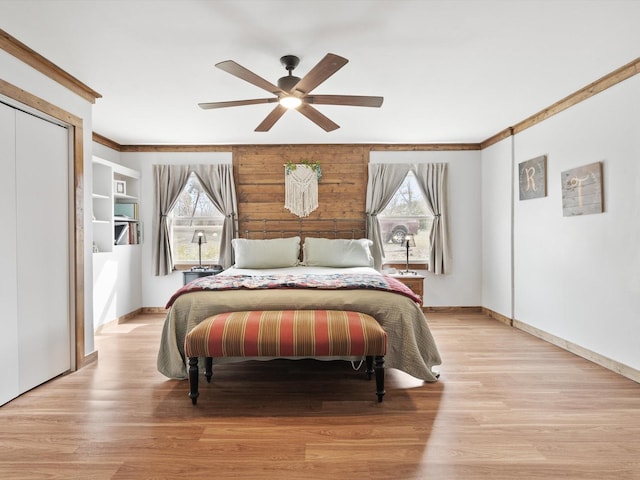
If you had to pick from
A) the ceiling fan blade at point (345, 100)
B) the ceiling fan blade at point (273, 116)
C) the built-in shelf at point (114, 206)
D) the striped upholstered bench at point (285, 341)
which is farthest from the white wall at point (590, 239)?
the built-in shelf at point (114, 206)

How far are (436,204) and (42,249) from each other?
4.60m

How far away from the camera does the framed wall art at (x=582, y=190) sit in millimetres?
3406

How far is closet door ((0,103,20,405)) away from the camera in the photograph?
8.75 feet

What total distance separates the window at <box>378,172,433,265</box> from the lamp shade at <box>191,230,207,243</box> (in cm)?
251

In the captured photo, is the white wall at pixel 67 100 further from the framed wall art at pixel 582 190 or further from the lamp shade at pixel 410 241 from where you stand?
the framed wall art at pixel 582 190

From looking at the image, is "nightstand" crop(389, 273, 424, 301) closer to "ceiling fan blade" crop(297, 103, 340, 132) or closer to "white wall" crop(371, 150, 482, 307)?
"white wall" crop(371, 150, 482, 307)

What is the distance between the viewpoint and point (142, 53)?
2826 mm

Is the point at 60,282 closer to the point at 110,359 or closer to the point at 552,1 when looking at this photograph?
the point at 110,359

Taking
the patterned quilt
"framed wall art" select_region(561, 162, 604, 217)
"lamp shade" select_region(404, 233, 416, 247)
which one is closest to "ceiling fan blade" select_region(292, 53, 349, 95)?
the patterned quilt

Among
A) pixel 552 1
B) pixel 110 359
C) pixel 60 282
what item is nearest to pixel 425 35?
pixel 552 1

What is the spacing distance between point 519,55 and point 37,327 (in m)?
4.10

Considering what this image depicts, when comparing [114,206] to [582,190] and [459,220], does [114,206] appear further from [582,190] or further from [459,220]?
[582,190]

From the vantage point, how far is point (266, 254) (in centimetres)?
481

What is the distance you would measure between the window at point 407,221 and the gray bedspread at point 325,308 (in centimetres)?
272
